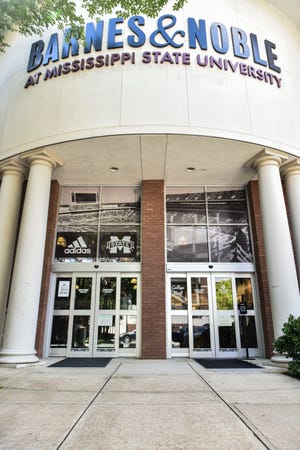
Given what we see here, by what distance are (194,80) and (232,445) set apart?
8.68 metres

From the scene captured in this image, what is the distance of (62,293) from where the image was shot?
1000 centimetres

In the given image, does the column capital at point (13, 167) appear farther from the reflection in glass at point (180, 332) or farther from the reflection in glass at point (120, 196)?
the reflection in glass at point (180, 332)

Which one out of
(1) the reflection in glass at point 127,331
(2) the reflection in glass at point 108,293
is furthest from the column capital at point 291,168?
(1) the reflection in glass at point 127,331

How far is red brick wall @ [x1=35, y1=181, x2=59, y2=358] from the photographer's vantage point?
9166mm

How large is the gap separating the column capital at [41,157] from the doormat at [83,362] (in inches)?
226

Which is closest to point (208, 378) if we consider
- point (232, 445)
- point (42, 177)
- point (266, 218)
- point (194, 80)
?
point (232, 445)

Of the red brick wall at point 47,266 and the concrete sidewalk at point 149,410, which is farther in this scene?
the red brick wall at point 47,266

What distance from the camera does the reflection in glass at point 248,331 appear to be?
9.49 meters

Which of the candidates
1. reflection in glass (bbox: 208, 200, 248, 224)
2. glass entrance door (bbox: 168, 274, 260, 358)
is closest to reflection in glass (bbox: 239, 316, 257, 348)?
glass entrance door (bbox: 168, 274, 260, 358)

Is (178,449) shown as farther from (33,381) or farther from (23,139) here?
(23,139)

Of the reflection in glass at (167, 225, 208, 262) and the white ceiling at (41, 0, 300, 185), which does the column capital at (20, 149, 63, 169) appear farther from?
the reflection in glass at (167, 225, 208, 262)

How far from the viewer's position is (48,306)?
971cm

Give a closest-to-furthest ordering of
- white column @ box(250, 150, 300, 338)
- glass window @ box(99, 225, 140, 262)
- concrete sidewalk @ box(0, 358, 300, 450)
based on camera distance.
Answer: concrete sidewalk @ box(0, 358, 300, 450)
white column @ box(250, 150, 300, 338)
glass window @ box(99, 225, 140, 262)

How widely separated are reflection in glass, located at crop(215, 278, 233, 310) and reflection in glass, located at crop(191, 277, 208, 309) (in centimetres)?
40
